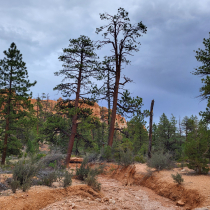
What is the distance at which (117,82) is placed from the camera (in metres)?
15.8

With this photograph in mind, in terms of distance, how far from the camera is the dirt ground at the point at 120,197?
5480 mm

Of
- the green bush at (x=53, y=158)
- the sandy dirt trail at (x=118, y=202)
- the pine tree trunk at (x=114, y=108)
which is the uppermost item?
the pine tree trunk at (x=114, y=108)

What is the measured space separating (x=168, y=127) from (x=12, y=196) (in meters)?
25.3

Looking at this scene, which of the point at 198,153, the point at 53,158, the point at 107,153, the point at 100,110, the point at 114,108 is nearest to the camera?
Answer: the point at 198,153

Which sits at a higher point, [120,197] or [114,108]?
[114,108]

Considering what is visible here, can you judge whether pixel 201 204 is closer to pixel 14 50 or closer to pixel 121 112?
pixel 121 112

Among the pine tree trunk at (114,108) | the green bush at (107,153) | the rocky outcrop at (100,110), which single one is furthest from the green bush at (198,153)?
the pine tree trunk at (114,108)

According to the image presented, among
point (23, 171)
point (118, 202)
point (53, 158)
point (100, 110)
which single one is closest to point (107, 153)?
point (53, 158)

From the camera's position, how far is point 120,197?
7395 millimetres

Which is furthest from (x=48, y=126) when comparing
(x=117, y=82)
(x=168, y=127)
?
(x=168, y=127)

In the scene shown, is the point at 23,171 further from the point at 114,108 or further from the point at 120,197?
the point at 114,108

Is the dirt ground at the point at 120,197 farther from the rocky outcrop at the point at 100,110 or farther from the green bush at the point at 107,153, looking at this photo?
the rocky outcrop at the point at 100,110

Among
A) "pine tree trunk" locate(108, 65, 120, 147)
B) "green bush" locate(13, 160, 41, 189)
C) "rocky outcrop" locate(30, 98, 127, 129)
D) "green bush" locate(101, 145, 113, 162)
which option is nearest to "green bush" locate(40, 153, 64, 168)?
"green bush" locate(13, 160, 41, 189)

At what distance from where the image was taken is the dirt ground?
5480 millimetres
